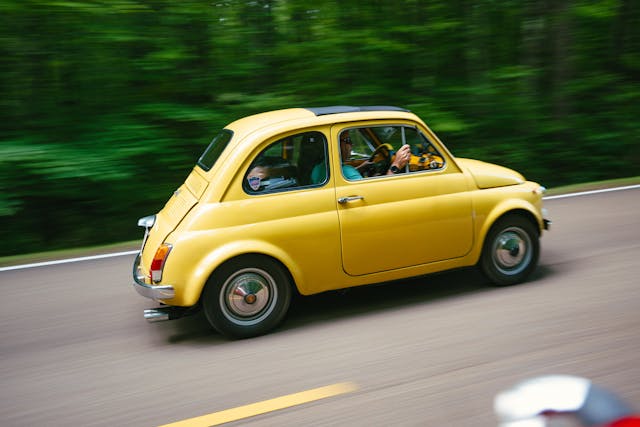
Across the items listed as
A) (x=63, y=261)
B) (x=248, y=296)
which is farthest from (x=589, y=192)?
(x=63, y=261)

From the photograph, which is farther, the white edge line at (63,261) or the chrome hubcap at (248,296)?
the white edge line at (63,261)

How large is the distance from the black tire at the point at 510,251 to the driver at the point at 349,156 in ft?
3.60

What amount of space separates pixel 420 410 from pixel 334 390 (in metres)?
0.63

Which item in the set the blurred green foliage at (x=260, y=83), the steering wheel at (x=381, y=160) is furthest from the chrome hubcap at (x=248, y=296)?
the blurred green foliage at (x=260, y=83)

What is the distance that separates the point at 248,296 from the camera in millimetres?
5215

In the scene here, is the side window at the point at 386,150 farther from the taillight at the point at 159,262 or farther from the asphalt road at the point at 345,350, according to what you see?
the taillight at the point at 159,262

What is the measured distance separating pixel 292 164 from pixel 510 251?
7.52 feet

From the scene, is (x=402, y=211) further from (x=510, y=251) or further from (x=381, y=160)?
(x=510, y=251)

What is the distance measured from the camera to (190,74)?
1116 cm

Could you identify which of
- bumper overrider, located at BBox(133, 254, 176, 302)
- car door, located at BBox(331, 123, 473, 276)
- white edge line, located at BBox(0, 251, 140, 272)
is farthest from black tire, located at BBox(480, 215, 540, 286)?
white edge line, located at BBox(0, 251, 140, 272)

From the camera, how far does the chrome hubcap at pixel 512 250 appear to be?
234 inches

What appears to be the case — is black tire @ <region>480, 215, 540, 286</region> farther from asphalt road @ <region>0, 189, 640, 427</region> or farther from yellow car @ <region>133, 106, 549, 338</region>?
asphalt road @ <region>0, 189, 640, 427</region>

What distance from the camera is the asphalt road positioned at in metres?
4.12

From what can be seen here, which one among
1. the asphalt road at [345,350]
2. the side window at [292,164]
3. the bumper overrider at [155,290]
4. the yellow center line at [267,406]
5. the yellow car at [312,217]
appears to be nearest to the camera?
the yellow center line at [267,406]
